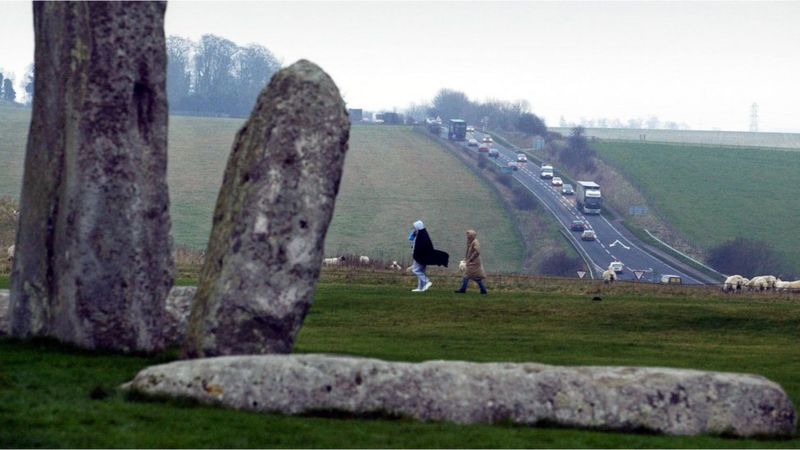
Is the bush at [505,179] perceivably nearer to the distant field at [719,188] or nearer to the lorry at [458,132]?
the distant field at [719,188]

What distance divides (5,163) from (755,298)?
8236 centimetres

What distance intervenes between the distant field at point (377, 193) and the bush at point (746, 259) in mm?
13029

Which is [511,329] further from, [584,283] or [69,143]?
[584,283]

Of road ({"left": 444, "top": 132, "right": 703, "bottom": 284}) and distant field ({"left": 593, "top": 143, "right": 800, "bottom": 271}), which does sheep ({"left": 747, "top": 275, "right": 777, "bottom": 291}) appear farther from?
distant field ({"left": 593, "top": 143, "right": 800, "bottom": 271})

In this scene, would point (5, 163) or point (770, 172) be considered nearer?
point (5, 163)

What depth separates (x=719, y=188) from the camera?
418 feet

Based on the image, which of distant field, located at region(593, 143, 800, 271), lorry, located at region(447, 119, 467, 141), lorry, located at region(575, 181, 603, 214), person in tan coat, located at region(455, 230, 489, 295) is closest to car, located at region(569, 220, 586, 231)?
distant field, located at region(593, 143, 800, 271)

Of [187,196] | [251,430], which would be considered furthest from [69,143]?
[187,196]

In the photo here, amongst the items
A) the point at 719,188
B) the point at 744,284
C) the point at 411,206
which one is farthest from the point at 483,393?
the point at 719,188

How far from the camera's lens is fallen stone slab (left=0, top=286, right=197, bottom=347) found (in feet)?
74.0

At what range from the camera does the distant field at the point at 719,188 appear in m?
107

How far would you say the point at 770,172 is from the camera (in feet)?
445

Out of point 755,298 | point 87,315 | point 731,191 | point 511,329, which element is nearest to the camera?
point 87,315

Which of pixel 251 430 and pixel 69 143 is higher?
pixel 69 143
